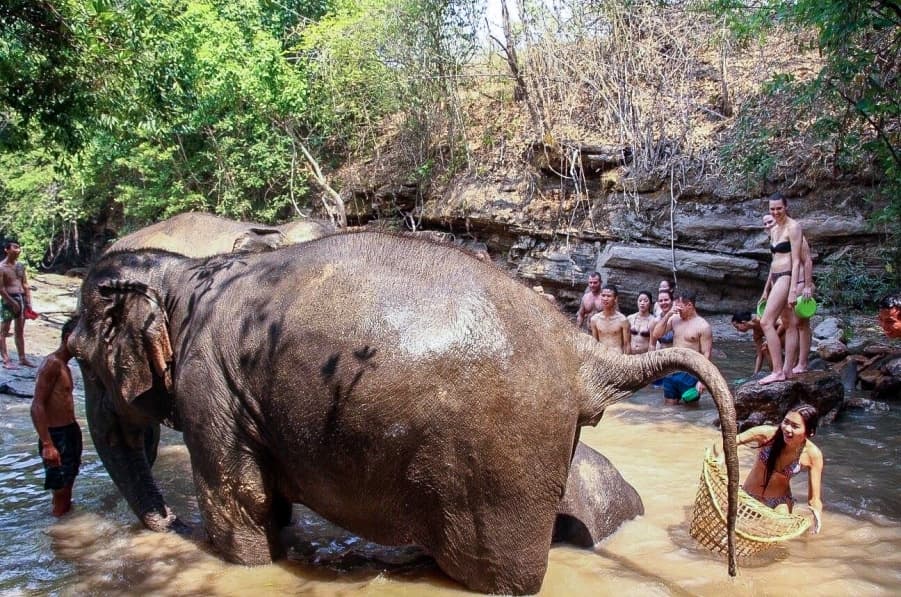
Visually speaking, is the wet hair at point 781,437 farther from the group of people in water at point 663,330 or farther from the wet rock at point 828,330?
the wet rock at point 828,330

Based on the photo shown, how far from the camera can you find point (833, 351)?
8562 millimetres

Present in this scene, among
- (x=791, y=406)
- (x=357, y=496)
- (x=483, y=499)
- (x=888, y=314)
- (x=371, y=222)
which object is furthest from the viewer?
(x=371, y=222)

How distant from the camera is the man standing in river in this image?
16.3 ft

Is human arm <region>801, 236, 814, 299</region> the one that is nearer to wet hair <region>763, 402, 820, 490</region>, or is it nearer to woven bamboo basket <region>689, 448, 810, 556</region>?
wet hair <region>763, 402, 820, 490</region>

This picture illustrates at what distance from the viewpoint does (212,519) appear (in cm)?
383

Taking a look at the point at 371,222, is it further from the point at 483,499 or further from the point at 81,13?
the point at 483,499

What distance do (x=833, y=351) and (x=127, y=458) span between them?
749 cm

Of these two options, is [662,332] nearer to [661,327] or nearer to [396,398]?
[661,327]

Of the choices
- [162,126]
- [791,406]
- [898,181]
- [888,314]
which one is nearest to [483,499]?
[888,314]

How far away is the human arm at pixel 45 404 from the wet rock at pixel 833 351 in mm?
7842

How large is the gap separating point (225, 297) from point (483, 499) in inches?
66.9

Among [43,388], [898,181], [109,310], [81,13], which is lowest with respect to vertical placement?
[43,388]

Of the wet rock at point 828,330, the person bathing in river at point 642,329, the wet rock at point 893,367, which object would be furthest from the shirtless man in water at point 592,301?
the wet rock at point 893,367

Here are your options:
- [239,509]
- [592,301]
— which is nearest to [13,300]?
[592,301]
